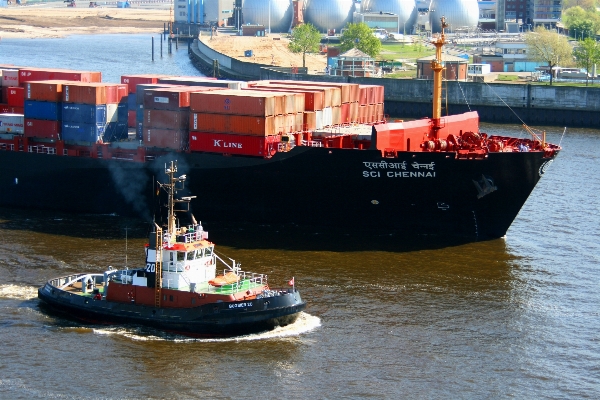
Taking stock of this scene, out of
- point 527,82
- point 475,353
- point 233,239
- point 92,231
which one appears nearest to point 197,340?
point 475,353

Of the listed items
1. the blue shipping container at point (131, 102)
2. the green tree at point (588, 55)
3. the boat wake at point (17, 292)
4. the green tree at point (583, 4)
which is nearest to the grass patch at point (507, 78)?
the green tree at point (588, 55)

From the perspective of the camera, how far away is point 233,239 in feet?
144

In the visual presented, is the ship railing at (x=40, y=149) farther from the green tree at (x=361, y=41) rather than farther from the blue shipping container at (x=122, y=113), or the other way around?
the green tree at (x=361, y=41)

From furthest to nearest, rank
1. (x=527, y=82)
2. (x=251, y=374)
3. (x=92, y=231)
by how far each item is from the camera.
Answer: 1. (x=527, y=82)
2. (x=92, y=231)
3. (x=251, y=374)

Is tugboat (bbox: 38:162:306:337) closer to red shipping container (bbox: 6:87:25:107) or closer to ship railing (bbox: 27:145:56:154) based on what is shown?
ship railing (bbox: 27:145:56:154)

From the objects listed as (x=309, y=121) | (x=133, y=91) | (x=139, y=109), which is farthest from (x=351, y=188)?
(x=133, y=91)

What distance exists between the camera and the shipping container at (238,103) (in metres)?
43.8

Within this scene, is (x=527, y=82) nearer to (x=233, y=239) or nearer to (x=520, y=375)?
(x=233, y=239)

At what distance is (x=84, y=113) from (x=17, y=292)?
47.8 ft

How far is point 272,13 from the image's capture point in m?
153

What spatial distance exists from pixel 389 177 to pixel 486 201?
4182mm

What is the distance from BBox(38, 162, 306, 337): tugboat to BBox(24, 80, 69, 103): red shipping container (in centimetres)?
1781

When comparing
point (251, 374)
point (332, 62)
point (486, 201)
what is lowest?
point (251, 374)

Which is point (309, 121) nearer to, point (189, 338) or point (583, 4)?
point (189, 338)
